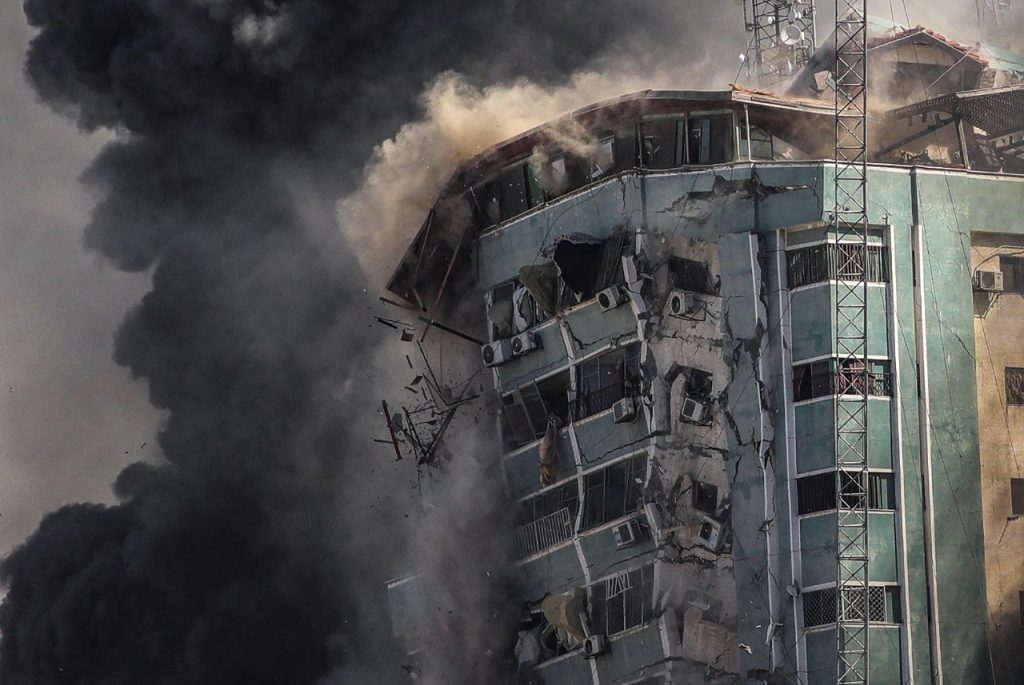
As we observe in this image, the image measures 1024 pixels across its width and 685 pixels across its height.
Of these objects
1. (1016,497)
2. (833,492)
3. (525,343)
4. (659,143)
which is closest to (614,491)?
(525,343)

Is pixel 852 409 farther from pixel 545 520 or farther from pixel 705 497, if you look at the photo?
pixel 545 520

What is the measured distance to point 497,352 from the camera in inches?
2104

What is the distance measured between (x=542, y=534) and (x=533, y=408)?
3.61m

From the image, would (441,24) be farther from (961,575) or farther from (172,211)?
(961,575)

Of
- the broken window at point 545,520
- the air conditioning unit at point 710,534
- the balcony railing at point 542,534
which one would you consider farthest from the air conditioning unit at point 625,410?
the balcony railing at point 542,534

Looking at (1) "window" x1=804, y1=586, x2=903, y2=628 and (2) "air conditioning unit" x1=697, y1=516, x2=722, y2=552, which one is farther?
(2) "air conditioning unit" x1=697, y1=516, x2=722, y2=552

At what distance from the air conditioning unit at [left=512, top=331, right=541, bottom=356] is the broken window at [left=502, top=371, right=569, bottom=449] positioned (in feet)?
3.17


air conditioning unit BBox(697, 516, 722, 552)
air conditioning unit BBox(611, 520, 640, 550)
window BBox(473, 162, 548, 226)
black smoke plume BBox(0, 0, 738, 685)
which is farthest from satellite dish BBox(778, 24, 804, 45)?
air conditioning unit BBox(697, 516, 722, 552)

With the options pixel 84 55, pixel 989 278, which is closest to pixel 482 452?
pixel 989 278

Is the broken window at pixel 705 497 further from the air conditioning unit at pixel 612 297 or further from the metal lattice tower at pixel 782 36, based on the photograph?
the metal lattice tower at pixel 782 36

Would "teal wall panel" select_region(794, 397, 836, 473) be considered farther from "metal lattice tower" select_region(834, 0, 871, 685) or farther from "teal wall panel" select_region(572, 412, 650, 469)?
"teal wall panel" select_region(572, 412, 650, 469)

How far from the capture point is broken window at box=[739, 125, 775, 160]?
49.3 meters

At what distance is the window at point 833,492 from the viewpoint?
46.6 metres

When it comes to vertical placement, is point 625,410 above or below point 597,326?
below
